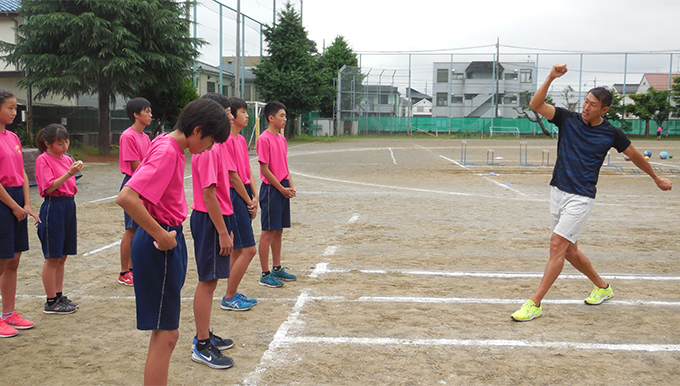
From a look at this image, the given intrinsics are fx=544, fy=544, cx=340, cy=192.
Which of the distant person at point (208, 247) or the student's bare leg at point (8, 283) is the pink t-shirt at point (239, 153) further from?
the student's bare leg at point (8, 283)

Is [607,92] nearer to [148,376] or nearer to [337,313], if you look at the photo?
[337,313]

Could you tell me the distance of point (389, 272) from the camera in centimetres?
614

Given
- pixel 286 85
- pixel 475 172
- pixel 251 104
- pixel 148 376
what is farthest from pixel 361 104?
pixel 148 376

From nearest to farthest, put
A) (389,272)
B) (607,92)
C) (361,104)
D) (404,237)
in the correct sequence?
(607,92) → (389,272) → (404,237) → (361,104)

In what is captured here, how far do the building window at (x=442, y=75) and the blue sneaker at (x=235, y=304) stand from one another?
57.0 meters

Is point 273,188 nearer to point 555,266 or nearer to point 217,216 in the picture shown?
point 217,216

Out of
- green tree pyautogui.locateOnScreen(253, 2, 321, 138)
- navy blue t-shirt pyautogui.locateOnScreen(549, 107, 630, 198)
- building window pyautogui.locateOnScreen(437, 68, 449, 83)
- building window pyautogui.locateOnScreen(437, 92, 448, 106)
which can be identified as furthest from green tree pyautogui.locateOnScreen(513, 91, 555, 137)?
navy blue t-shirt pyautogui.locateOnScreen(549, 107, 630, 198)

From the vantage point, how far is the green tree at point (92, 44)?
70.7 ft

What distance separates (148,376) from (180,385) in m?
0.66

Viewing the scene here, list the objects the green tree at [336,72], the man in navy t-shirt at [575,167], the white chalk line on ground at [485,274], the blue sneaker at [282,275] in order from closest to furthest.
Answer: the man in navy t-shirt at [575,167]
the blue sneaker at [282,275]
the white chalk line on ground at [485,274]
the green tree at [336,72]

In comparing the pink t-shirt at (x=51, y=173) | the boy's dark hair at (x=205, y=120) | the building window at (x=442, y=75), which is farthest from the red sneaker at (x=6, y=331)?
the building window at (x=442, y=75)

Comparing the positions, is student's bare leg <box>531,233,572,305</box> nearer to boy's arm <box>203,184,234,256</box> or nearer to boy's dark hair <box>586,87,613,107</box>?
boy's dark hair <box>586,87,613,107</box>

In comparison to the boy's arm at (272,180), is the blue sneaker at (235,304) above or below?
below

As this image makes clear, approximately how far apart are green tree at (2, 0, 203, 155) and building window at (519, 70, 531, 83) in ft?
139
